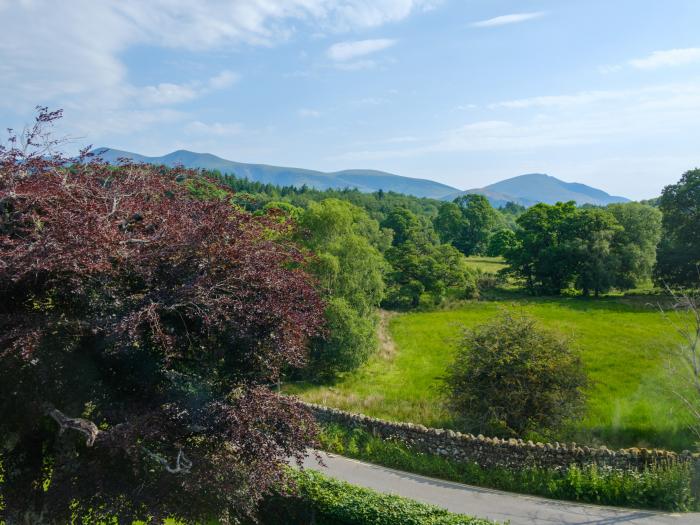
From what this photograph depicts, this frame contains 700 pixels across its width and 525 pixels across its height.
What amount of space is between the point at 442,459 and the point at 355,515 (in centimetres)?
486

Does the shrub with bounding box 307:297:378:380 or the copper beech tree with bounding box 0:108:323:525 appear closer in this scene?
the copper beech tree with bounding box 0:108:323:525

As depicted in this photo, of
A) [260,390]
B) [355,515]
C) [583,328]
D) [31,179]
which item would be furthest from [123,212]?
[583,328]

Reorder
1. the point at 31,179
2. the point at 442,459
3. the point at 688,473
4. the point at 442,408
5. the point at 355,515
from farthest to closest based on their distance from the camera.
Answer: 1. the point at 442,408
2. the point at 442,459
3. the point at 688,473
4. the point at 355,515
5. the point at 31,179

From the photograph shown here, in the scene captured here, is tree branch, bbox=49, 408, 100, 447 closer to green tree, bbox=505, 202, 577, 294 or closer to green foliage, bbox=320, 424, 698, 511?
green foliage, bbox=320, 424, 698, 511

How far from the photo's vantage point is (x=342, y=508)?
10.9m

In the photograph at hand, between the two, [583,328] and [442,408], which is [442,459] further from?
[583,328]

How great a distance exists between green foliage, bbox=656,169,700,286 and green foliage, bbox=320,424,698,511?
3588 cm

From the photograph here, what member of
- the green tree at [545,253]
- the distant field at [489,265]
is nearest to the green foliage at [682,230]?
the green tree at [545,253]

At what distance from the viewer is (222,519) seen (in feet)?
28.6

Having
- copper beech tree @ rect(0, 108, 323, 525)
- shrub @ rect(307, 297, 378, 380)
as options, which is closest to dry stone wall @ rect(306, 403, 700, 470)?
copper beech tree @ rect(0, 108, 323, 525)

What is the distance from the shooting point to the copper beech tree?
302 inches

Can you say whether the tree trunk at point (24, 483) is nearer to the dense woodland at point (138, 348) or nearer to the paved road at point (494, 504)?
the dense woodland at point (138, 348)

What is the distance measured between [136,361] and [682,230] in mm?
48312

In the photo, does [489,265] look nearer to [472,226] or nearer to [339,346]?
[472,226]
